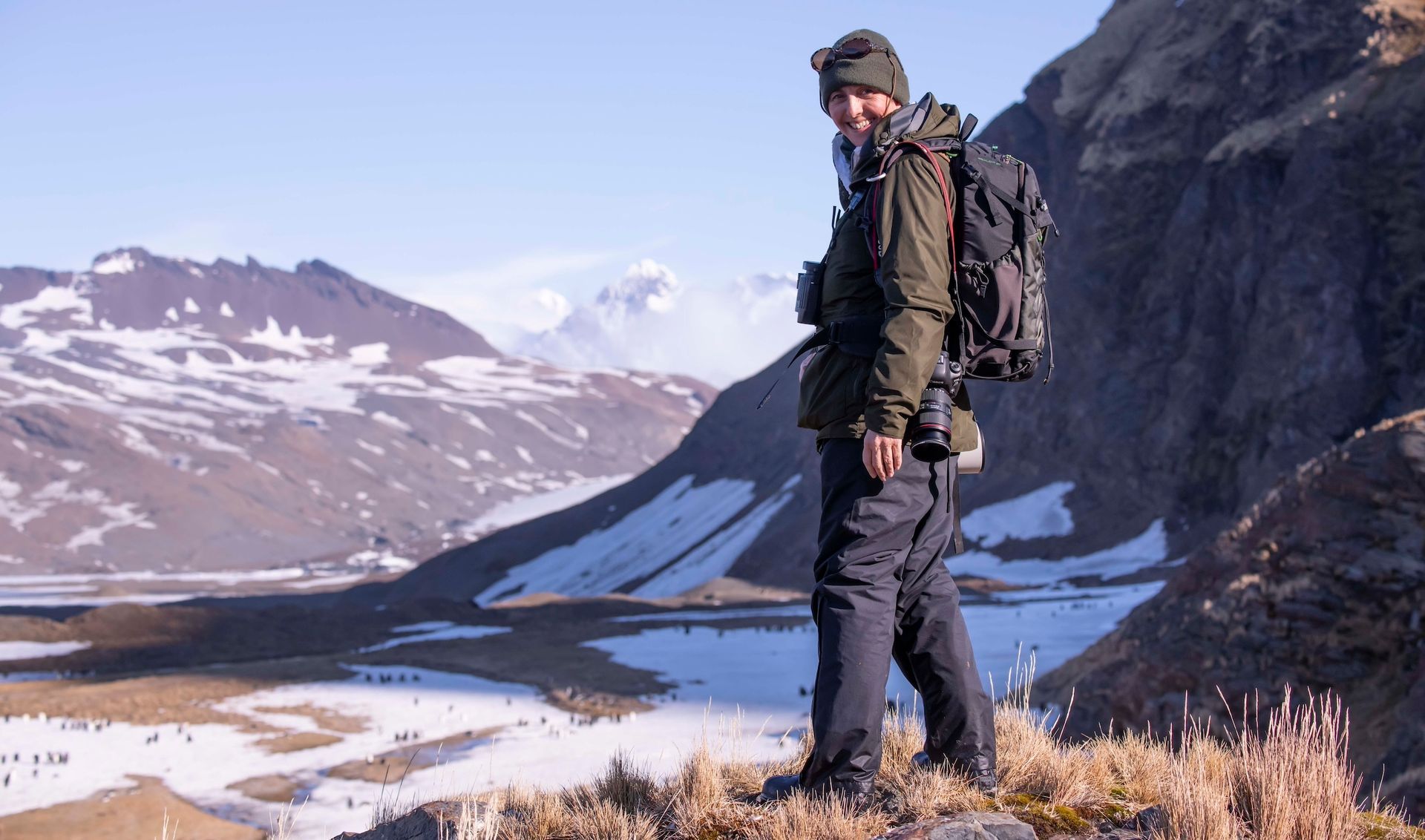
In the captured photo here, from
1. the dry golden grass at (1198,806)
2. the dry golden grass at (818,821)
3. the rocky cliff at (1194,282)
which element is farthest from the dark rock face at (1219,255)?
the dry golden grass at (818,821)

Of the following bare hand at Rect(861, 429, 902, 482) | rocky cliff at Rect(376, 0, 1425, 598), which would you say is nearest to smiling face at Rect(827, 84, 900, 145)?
bare hand at Rect(861, 429, 902, 482)

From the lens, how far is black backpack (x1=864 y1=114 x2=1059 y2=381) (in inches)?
153

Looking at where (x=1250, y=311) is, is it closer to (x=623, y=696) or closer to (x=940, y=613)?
(x=623, y=696)

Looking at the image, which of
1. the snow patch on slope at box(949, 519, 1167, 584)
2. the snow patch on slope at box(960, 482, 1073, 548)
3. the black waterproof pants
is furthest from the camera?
the snow patch on slope at box(960, 482, 1073, 548)

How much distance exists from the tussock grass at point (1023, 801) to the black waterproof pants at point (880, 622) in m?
0.16

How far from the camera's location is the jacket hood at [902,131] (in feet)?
12.8

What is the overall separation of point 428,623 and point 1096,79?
35456mm

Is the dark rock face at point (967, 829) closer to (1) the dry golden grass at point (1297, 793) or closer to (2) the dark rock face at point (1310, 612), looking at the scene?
(1) the dry golden grass at point (1297, 793)

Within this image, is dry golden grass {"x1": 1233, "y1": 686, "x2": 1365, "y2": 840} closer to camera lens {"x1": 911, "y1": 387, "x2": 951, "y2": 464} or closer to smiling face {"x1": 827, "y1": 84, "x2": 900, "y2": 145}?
camera lens {"x1": 911, "y1": 387, "x2": 951, "y2": 464}

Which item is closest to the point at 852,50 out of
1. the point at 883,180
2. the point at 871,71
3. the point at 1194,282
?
the point at 871,71

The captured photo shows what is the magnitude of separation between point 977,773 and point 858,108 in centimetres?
224

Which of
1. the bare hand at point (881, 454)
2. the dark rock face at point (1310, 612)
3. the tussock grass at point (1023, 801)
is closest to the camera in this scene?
the tussock grass at point (1023, 801)

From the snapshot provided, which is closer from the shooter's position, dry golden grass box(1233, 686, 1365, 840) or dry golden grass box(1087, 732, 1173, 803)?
dry golden grass box(1233, 686, 1365, 840)

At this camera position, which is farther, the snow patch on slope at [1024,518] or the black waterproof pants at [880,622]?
the snow patch on slope at [1024,518]
